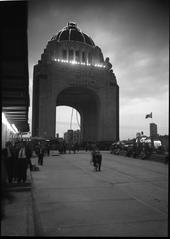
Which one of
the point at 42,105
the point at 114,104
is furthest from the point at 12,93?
the point at 114,104

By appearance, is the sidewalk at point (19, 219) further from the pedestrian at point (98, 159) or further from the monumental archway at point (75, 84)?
the monumental archway at point (75, 84)

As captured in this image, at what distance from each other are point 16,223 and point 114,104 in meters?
57.2

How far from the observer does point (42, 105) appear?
188 feet

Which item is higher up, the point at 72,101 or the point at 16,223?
the point at 72,101

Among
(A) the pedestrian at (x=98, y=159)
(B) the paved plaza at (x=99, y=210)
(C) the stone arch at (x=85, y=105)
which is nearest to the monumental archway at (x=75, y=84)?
(C) the stone arch at (x=85, y=105)

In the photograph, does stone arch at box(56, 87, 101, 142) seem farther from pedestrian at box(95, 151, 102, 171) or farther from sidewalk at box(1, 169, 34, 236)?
sidewalk at box(1, 169, 34, 236)

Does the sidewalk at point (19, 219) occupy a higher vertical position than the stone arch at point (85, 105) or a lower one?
lower

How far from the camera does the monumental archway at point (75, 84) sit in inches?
2275

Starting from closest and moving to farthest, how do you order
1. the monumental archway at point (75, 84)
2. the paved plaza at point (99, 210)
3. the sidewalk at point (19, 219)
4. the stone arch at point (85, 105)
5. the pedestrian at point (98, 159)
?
1. the paved plaza at point (99, 210)
2. the sidewalk at point (19, 219)
3. the pedestrian at point (98, 159)
4. the monumental archway at point (75, 84)
5. the stone arch at point (85, 105)

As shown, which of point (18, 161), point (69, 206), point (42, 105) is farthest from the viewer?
point (42, 105)

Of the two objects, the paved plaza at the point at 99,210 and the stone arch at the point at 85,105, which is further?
the stone arch at the point at 85,105

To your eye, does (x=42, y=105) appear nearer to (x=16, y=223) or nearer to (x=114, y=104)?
(x=114, y=104)

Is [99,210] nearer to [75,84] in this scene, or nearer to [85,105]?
[75,84]

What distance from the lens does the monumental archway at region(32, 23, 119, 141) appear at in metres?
57.8
